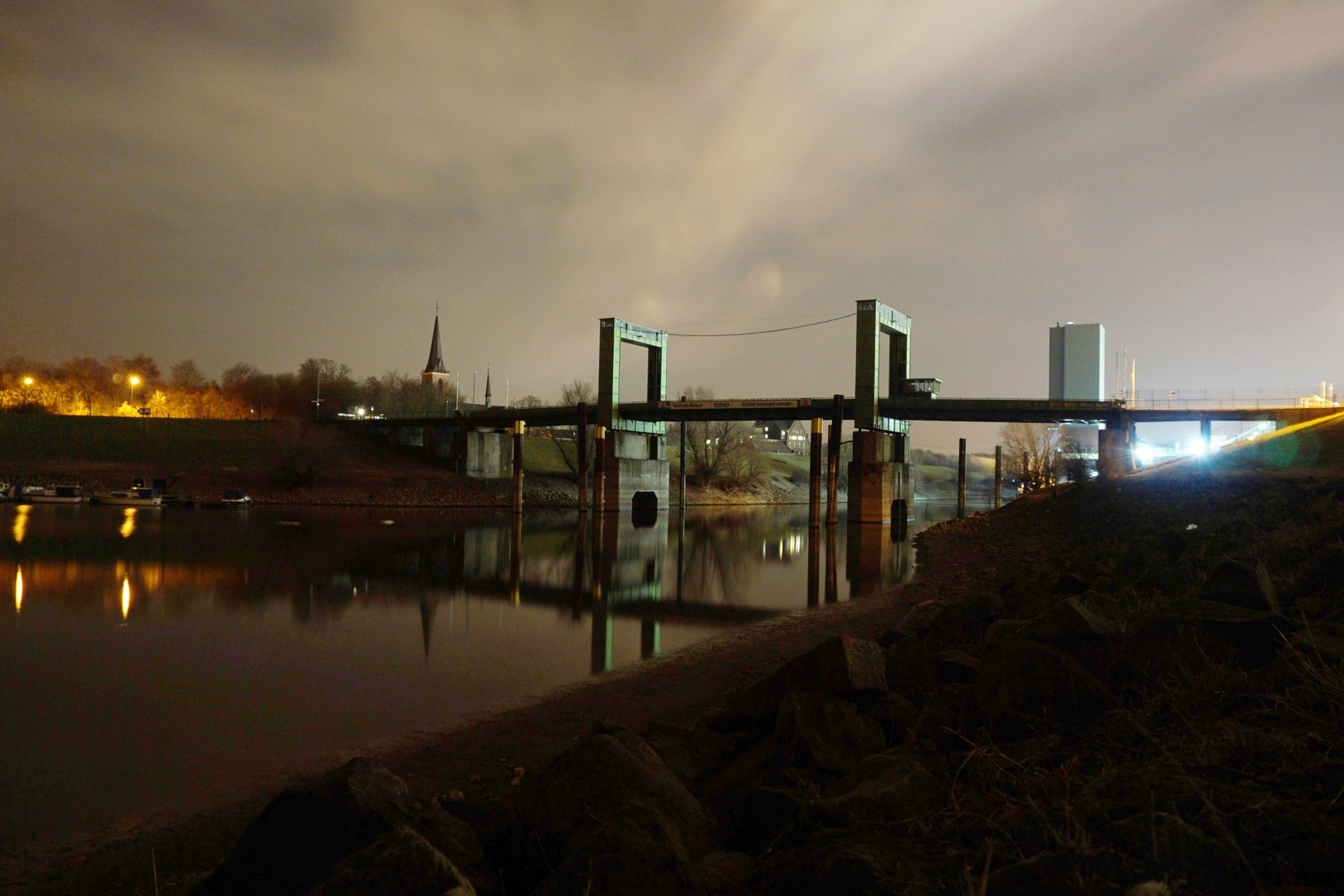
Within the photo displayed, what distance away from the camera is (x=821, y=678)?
776 centimetres

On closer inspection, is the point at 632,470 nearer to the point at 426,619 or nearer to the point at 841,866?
the point at 426,619

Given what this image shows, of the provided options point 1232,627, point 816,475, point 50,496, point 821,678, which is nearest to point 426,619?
point 821,678

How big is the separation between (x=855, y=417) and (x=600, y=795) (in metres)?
58.9

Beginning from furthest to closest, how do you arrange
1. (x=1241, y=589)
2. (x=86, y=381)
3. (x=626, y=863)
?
(x=86, y=381) < (x=1241, y=589) < (x=626, y=863)

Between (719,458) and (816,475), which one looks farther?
(719,458)

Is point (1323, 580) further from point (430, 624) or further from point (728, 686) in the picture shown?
point (430, 624)

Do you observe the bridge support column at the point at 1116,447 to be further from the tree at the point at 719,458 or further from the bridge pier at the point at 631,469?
the tree at the point at 719,458

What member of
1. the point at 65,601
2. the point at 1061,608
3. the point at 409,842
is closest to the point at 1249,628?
the point at 1061,608

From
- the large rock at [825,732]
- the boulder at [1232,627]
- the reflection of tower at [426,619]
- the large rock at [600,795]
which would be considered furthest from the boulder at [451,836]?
the reflection of tower at [426,619]

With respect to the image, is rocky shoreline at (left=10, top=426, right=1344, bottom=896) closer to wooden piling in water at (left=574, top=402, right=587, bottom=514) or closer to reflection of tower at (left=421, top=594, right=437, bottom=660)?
reflection of tower at (left=421, top=594, right=437, bottom=660)

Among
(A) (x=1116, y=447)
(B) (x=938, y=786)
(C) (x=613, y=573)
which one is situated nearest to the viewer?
(B) (x=938, y=786)

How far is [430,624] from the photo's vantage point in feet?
63.4

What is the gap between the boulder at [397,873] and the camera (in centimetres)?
416

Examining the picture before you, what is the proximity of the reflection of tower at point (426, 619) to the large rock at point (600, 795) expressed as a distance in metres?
10.9
